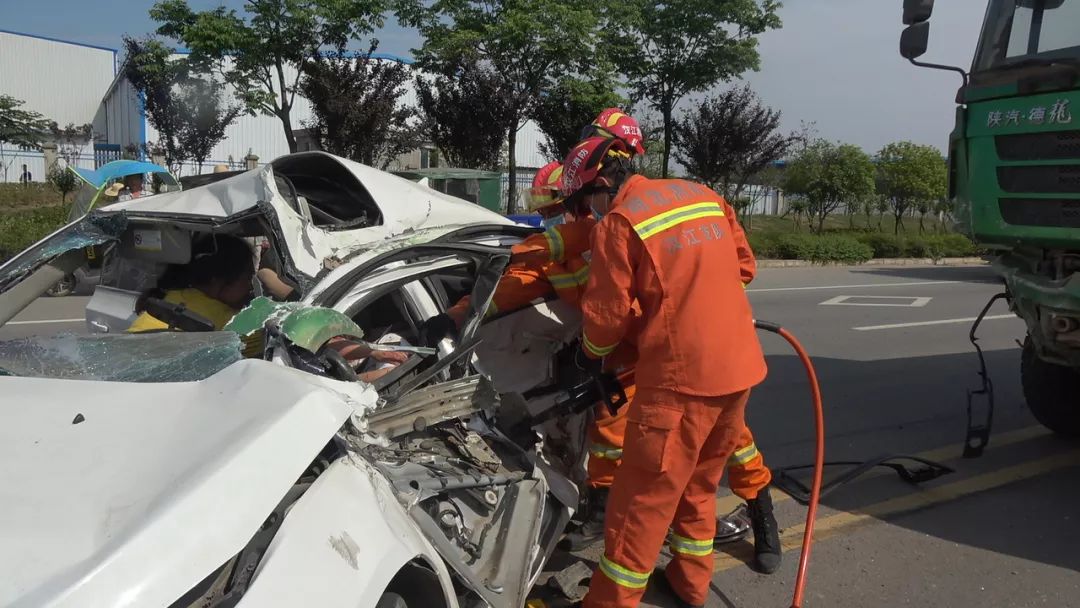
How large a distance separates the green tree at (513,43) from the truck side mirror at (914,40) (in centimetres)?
1151

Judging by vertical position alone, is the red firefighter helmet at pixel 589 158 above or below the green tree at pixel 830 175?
below

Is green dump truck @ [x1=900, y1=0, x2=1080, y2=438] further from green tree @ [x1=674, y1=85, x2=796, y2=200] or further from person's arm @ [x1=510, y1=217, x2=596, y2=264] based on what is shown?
green tree @ [x1=674, y1=85, x2=796, y2=200]

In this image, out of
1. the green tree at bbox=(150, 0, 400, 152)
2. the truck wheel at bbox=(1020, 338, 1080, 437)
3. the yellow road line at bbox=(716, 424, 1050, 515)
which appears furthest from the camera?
the green tree at bbox=(150, 0, 400, 152)

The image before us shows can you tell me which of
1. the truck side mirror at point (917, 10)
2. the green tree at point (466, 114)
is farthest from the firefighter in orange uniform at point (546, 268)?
the green tree at point (466, 114)

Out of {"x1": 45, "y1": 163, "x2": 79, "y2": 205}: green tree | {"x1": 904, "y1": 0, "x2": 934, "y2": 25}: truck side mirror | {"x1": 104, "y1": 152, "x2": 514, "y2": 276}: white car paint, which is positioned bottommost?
{"x1": 104, "y1": 152, "x2": 514, "y2": 276}: white car paint

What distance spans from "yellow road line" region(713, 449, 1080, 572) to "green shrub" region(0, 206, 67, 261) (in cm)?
1156

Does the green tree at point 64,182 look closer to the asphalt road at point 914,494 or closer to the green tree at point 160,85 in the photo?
the green tree at point 160,85

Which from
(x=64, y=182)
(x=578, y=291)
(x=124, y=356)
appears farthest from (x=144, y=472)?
(x=64, y=182)

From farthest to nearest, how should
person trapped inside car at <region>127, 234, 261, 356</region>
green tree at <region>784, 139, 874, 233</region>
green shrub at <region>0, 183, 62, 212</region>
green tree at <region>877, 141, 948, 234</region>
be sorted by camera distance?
green tree at <region>877, 141, 948, 234</region> < green tree at <region>784, 139, 874, 233</region> < green shrub at <region>0, 183, 62, 212</region> < person trapped inside car at <region>127, 234, 261, 356</region>

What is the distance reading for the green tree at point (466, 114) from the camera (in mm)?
16797

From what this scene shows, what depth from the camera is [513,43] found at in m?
16.1

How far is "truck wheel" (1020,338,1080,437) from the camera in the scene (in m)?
5.32

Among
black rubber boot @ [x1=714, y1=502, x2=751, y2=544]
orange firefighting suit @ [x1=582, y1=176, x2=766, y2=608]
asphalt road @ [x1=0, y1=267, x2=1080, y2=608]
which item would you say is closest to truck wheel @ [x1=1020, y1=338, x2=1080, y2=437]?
asphalt road @ [x1=0, y1=267, x2=1080, y2=608]

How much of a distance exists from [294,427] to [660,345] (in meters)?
1.43
